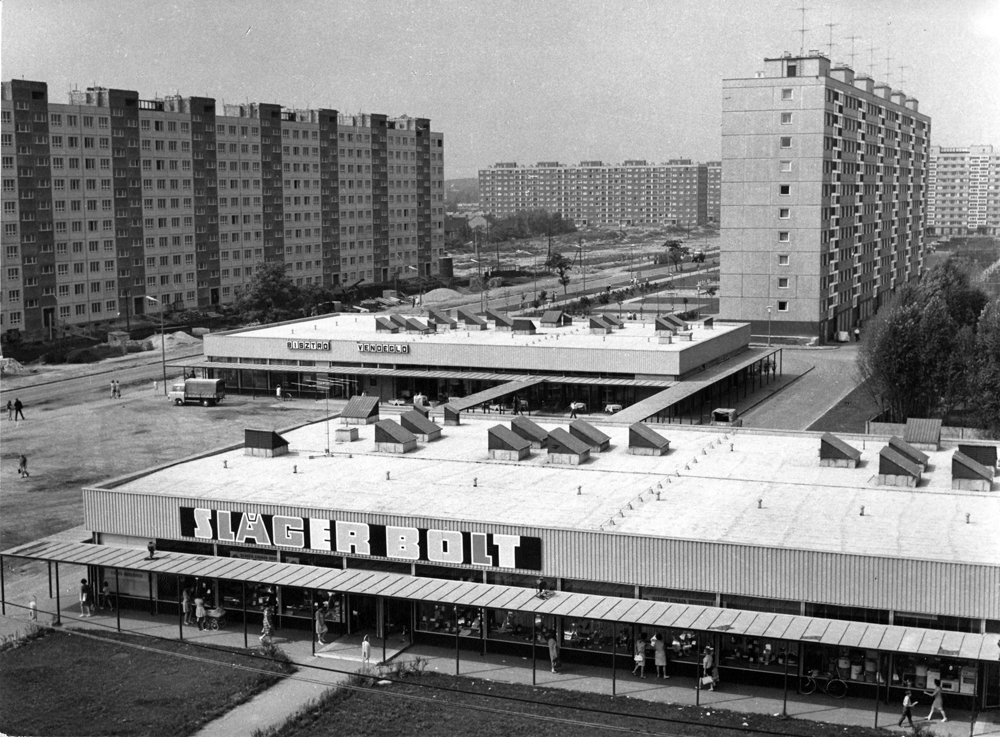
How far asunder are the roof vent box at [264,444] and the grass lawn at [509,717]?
443 inches

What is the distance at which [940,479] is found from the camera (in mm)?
28188

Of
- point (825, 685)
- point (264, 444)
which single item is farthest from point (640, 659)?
point (264, 444)

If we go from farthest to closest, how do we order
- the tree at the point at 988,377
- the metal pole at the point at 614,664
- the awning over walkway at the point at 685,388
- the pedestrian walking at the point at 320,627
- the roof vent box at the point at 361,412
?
the awning over walkway at the point at 685,388
the tree at the point at 988,377
the roof vent box at the point at 361,412
the pedestrian walking at the point at 320,627
the metal pole at the point at 614,664

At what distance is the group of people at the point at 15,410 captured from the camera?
172 ft

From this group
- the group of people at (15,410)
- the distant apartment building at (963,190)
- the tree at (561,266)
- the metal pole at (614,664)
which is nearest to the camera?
the metal pole at (614,664)

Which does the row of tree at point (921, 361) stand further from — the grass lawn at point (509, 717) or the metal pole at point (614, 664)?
the grass lawn at point (509, 717)

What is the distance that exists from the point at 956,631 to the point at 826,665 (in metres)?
2.30

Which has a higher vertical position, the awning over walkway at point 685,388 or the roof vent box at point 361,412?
the roof vent box at point 361,412

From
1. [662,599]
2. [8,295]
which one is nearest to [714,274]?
[8,295]

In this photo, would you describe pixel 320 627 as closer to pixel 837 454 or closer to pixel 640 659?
pixel 640 659

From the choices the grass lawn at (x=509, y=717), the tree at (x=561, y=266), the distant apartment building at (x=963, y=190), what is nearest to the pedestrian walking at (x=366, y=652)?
the grass lawn at (x=509, y=717)

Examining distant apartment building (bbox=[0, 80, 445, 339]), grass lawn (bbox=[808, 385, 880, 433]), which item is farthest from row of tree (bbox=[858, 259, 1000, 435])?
distant apartment building (bbox=[0, 80, 445, 339])

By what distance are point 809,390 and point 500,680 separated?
122 feet

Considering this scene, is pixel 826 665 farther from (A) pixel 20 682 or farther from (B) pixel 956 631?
(A) pixel 20 682
